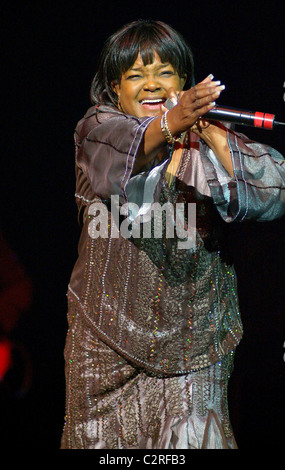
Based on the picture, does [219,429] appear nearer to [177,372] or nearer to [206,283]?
[177,372]

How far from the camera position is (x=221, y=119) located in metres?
1.55

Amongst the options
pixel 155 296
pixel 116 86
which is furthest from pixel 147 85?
pixel 155 296

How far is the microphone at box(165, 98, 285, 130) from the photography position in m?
1.52

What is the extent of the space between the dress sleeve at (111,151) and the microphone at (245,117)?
5.8 inches

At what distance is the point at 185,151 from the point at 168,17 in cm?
88

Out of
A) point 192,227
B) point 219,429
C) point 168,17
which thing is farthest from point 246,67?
point 219,429

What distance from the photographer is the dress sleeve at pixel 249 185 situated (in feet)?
5.47

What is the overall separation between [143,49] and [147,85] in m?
0.10

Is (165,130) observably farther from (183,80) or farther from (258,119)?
(183,80)

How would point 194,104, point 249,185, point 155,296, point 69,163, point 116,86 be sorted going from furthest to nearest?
point 69,163
point 116,86
point 155,296
point 249,185
point 194,104

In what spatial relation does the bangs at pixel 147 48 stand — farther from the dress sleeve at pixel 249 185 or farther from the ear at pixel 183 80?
the dress sleeve at pixel 249 185

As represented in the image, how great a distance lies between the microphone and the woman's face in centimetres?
37

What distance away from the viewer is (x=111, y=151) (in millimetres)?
1536
